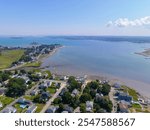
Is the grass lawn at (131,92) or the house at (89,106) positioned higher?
the house at (89,106)

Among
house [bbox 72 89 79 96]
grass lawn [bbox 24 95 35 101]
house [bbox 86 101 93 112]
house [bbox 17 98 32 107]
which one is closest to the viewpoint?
house [bbox 86 101 93 112]

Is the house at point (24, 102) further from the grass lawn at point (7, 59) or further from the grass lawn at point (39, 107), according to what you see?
the grass lawn at point (7, 59)

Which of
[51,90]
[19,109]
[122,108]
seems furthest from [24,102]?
[122,108]

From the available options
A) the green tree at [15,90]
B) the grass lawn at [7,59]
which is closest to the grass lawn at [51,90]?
the green tree at [15,90]

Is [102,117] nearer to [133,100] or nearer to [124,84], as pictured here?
[133,100]

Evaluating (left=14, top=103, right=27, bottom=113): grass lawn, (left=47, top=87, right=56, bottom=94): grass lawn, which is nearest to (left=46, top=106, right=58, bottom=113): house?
(left=14, top=103, right=27, bottom=113): grass lawn

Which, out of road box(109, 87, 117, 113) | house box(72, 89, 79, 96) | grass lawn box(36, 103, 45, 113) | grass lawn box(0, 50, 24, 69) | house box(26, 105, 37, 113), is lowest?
grass lawn box(0, 50, 24, 69)

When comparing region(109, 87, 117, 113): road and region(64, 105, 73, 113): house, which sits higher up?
region(64, 105, 73, 113): house

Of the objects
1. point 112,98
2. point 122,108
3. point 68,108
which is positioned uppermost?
point 68,108

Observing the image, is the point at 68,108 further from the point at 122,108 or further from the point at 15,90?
the point at 15,90

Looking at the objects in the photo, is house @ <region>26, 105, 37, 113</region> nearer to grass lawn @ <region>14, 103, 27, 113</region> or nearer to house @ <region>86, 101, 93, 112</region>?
grass lawn @ <region>14, 103, 27, 113</region>

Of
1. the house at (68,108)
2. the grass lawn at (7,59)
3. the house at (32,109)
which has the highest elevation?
the house at (68,108)
